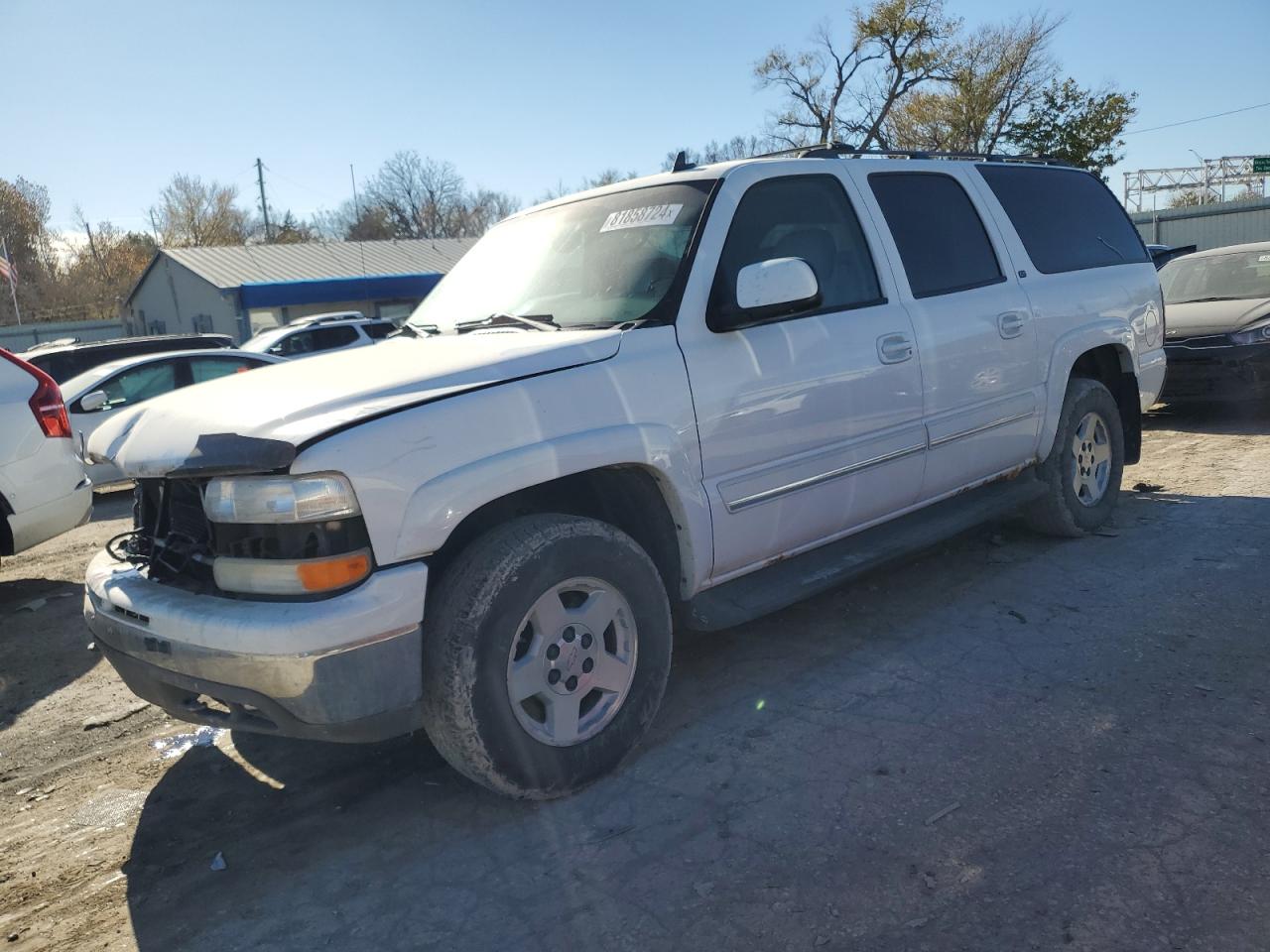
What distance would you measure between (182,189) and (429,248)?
32.1 metres

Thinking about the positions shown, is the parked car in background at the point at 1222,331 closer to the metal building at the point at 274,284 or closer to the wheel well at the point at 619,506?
the wheel well at the point at 619,506

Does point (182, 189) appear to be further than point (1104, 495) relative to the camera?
Yes

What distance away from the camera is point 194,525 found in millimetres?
3018

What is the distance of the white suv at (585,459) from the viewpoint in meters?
2.66

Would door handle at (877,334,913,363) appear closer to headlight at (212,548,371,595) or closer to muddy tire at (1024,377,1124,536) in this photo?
muddy tire at (1024,377,1124,536)

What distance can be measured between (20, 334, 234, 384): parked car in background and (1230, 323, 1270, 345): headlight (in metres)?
10.8

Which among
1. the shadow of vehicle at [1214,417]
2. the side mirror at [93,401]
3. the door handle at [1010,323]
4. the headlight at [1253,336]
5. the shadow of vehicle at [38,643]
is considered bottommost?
the shadow of vehicle at [1214,417]

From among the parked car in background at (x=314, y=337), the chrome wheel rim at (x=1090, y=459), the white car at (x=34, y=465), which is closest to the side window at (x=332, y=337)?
the parked car in background at (x=314, y=337)

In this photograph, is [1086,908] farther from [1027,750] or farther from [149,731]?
[149,731]

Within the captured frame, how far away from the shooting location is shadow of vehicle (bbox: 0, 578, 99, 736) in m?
4.54

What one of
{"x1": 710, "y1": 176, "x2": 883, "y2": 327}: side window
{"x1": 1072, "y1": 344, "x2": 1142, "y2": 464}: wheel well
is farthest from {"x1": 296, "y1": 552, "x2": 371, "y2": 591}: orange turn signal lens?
{"x1": 1072, "y1": 344, "x2": 1142, "y2": 464}: wheel well

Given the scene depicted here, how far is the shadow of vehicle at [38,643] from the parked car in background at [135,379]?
3424 millimetres

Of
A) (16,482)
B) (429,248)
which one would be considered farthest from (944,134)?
(16,482)

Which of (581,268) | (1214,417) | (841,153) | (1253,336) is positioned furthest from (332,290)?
(581,268)
